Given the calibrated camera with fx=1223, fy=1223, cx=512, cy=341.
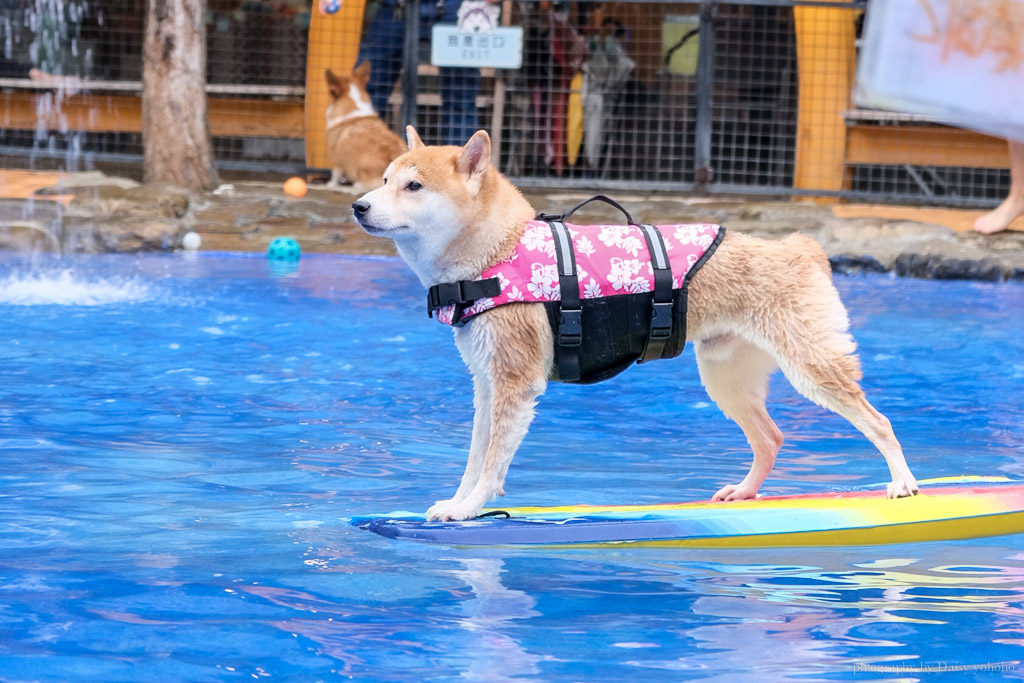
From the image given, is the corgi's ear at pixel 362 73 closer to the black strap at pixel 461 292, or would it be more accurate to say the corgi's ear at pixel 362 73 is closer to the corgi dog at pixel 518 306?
the corgi dog at pixel 518 306

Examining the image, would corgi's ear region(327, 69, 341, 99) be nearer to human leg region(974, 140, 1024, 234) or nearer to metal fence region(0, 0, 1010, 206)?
metal fence region(0, 0, 1010, 206)

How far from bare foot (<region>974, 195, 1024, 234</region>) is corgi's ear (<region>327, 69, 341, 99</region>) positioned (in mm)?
5652

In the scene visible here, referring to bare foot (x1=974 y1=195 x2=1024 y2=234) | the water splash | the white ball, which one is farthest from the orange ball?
bare foot (x1=974 y1=195 x2=1024 y2=234)

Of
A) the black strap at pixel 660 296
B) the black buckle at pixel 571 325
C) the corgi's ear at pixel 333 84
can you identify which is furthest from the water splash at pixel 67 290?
the black strap at pixel 660 296

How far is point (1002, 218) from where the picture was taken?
9789mm

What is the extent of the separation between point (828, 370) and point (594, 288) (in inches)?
30.1

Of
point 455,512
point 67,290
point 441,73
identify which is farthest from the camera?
point 441,73

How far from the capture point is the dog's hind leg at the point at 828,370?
12.4ft

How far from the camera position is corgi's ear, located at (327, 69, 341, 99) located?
36.4ft

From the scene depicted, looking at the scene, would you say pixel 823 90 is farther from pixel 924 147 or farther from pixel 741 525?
pixel 741 525

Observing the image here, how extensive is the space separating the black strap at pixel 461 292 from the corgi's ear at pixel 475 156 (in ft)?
1.13

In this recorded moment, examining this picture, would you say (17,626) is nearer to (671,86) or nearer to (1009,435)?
(1009,435)

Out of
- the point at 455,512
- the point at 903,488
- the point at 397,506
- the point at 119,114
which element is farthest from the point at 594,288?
the point at 119,114

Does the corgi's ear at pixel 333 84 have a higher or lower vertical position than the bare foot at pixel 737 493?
higher
